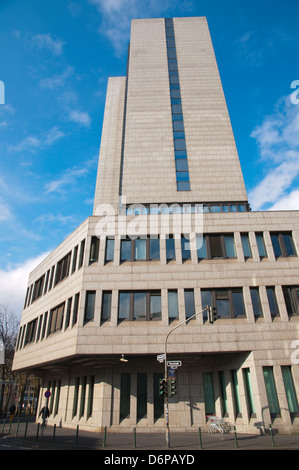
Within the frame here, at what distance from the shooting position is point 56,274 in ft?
97.6

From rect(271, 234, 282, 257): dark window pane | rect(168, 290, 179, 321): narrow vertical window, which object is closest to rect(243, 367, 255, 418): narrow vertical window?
rect(168, 290, 179, 321): narrow vertical window

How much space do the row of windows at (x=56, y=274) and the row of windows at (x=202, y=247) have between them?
1.74 metres

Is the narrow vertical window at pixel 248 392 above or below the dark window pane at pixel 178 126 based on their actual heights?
below

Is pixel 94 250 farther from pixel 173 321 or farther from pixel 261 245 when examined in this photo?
pixel 261 245

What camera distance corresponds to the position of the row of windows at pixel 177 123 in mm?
36625

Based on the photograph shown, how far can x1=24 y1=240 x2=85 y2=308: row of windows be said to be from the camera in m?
25.8

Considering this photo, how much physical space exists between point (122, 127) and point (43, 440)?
191 feet

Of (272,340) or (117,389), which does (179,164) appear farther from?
(117,389)

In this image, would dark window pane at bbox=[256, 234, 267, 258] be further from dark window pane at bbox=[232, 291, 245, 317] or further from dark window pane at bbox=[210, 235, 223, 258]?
dark window pane at bbox=[232, 291, 245, 317]

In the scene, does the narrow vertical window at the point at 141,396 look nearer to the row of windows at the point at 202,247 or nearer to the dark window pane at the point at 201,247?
the row of windows at the point at 202,247

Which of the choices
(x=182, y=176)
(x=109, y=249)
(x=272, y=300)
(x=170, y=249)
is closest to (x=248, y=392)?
(x=272, y=300)

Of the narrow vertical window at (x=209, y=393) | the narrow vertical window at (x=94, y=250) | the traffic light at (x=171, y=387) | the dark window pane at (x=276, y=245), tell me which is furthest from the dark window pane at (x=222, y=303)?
the narrow vertical window at (x=94, y=250)

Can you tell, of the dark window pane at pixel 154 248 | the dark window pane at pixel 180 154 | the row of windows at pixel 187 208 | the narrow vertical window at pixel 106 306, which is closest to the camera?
the narrow vertical window at pixel 106 306
